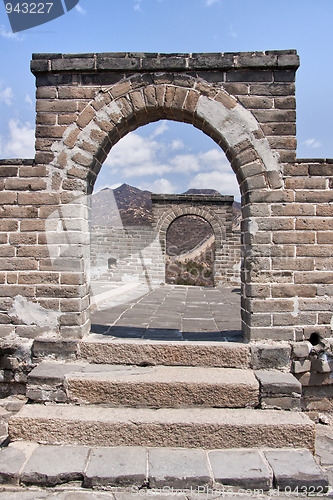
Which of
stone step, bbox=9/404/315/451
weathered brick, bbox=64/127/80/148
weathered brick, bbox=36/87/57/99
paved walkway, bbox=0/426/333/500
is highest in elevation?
weathered brick, bbox=36/87/57/99

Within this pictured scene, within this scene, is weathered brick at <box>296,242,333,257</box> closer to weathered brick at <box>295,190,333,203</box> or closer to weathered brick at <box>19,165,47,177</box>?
weathered brick at <box>295,190,333,203</box>

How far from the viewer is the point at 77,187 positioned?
3793 mm

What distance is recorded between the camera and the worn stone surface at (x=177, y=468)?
2.58 metres

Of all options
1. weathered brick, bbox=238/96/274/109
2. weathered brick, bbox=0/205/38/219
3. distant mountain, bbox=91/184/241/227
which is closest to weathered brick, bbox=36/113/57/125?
weathered brick, bbox=0/205/38/219

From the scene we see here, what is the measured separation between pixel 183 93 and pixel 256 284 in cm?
214

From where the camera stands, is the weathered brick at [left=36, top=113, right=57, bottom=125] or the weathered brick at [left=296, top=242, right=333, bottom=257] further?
the weathered brick at [left=36, top=113, right=57, bottom=125]

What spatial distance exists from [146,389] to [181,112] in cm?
284

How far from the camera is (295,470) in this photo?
268 centimetres

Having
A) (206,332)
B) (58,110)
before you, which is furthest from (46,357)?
(58,110)

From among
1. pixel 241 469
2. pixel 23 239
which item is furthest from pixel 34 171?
pixel 241 469

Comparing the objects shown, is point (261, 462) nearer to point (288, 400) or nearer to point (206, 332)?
point (288, 400)

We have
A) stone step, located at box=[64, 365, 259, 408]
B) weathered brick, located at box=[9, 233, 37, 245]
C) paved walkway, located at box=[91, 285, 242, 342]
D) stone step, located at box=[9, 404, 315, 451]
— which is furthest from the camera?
paved walkway, located at box=[91, 285, 242, 342]

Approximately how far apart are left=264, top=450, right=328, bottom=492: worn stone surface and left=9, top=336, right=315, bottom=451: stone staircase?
0.35 feet

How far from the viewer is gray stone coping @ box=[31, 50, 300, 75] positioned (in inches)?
148
